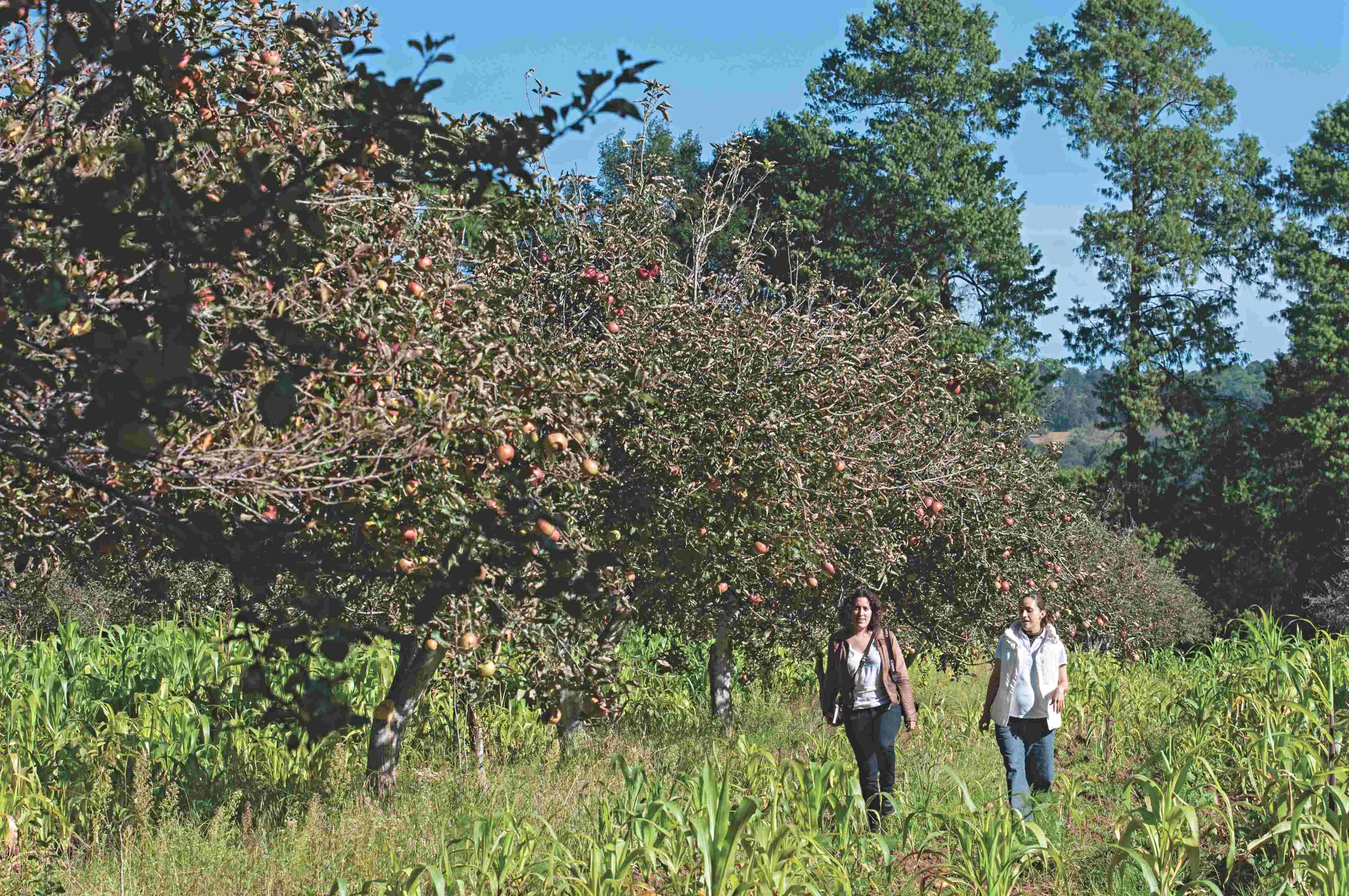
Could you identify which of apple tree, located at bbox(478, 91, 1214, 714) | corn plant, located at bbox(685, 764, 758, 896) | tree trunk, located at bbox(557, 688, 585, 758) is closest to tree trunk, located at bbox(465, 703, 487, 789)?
tree trunk, located at bbox(557, 688, 585, 758)

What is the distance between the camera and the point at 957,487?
32.5 ft

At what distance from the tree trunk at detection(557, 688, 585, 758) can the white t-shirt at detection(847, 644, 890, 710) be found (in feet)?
9.16

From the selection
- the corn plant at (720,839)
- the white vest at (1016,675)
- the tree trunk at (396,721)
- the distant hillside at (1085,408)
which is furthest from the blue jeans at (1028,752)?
the distant hillside at (1085,408)

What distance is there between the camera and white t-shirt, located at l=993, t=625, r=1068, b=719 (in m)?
7.05

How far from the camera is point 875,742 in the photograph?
725cm

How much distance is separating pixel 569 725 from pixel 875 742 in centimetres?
352

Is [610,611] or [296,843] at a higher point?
[610,611]

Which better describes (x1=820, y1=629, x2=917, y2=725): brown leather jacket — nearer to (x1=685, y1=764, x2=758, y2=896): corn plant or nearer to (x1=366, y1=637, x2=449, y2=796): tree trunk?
(x1=685, y1=764, x2=758, y2=896): corn plant

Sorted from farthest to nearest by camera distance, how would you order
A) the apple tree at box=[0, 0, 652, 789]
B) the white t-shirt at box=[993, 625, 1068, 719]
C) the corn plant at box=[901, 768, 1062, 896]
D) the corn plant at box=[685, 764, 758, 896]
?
the white t-shirt at box=[993, 625, 1068, 719]
the corn plant at box=[901, 768, 1062, 896]
the corn plant at box=[685, 764, 758, 896]
the apple tree at box=[0, 0, 652, 789]

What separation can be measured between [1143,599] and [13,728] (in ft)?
66.3

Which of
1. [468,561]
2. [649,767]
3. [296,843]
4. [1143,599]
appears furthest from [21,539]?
[1143,599]

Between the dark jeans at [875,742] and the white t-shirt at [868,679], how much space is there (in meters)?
0.04

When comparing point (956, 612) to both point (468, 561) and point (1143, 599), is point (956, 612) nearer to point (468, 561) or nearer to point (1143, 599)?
point (468, 561)

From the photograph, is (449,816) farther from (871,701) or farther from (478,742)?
(871,701)
